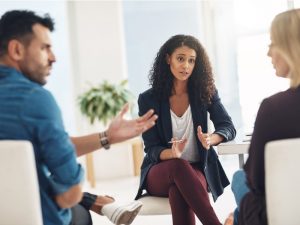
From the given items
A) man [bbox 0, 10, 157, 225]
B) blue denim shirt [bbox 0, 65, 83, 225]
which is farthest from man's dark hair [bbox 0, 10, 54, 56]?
blue denim shirt [bbox 0, 65, 83, 225]

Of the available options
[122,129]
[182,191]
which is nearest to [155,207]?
[182,191]

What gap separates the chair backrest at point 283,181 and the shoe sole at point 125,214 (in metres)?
0.65

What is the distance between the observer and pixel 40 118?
139 cm

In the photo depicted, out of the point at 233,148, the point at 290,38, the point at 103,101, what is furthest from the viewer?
the point at 103,101

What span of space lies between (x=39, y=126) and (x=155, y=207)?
977 mm

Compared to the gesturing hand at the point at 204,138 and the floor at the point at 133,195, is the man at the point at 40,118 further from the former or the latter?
the floor at the point at 133,195

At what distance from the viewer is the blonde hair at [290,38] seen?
4.85 feet

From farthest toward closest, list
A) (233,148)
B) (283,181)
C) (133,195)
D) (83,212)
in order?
(133,195)
(233,148)
(83,212)
(283,181)

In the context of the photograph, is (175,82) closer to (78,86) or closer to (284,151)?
(284,151)

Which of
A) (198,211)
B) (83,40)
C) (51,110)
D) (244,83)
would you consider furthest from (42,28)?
(244,83)

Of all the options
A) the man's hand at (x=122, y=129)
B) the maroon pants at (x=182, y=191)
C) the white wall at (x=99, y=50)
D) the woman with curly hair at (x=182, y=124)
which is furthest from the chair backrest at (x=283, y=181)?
the white wall at (x=99, y=50)

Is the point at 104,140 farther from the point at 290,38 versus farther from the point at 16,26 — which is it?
the point at 290,38

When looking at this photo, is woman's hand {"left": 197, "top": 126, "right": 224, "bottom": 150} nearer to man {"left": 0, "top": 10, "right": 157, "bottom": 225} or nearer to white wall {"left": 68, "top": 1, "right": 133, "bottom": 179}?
man {"left": 0, "top": 10, "right": 157, "bottom": 225}

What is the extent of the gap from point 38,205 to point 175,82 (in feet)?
4.59
